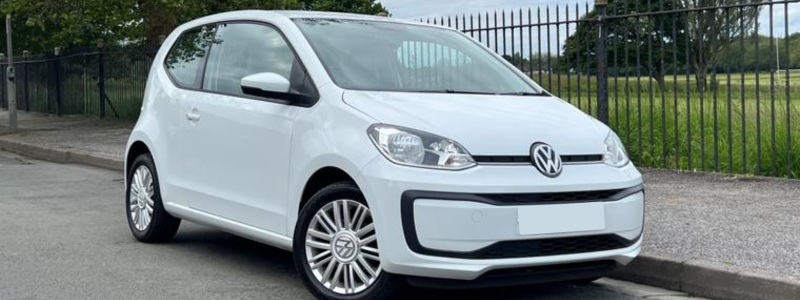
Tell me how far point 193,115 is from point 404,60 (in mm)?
1372

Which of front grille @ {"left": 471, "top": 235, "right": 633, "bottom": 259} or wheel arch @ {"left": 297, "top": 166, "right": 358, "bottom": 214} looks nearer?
front grille @ {"left": 471, "top": 235, "right": 633, "bottom": 259}

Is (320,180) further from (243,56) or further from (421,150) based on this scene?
(243,56)

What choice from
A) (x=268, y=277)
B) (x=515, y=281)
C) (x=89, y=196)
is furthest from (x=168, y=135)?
(x=89, y=196)

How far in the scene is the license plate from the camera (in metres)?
4.28

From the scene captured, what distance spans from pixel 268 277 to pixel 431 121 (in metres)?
1.64

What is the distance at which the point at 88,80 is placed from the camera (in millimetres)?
22344

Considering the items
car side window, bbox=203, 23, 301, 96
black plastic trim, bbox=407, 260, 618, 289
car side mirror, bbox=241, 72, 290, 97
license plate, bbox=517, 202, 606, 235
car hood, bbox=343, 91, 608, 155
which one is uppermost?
car side window, bbox=203, 23, 301, 96

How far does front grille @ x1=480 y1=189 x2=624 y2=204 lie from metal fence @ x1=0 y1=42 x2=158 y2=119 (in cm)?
1590

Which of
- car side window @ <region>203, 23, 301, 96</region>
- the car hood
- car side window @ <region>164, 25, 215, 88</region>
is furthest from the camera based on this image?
car side window @ <region>164, 25, 215, 88</region>

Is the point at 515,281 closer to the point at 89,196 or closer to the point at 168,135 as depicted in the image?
the point at 168,135

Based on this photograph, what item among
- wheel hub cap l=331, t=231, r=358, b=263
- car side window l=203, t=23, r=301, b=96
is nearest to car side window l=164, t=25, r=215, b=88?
car side window l=203, t=23, r=301, b=96

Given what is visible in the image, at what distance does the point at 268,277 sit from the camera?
18.1 feet

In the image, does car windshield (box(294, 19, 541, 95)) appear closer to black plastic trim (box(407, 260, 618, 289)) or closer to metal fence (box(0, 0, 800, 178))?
black plastic trim (box(407, 260, 618, 289))

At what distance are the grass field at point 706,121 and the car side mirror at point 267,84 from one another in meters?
5.35
